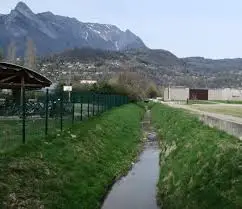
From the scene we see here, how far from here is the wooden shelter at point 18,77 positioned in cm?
3233

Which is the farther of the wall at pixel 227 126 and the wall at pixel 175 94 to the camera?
the wall at pixel 175 94

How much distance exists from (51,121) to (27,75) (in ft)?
24.5

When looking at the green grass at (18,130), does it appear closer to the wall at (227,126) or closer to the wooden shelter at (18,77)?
the wooden shelter at (18,77)

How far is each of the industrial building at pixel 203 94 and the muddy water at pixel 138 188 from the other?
459 ft

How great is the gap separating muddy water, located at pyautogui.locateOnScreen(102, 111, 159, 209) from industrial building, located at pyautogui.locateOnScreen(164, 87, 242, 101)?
459 ft

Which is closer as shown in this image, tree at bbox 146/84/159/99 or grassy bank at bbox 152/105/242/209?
grassy bank at bbox 152/105/242/209

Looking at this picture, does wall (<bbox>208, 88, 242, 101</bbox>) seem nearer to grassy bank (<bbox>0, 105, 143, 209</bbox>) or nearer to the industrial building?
the industrial building

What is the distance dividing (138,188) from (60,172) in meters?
3.71

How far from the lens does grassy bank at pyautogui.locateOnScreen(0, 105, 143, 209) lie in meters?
12.8

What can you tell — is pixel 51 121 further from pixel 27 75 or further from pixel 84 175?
pixel 84 175

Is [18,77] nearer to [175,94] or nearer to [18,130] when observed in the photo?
[18,130]

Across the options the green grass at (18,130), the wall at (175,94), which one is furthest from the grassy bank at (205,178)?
the wall at (175,94)

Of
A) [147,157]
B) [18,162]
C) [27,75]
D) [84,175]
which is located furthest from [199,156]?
[27,75]

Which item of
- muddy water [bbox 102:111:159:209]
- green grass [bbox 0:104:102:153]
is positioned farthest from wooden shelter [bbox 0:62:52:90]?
muddy water [bbox 102:111:159:209]
